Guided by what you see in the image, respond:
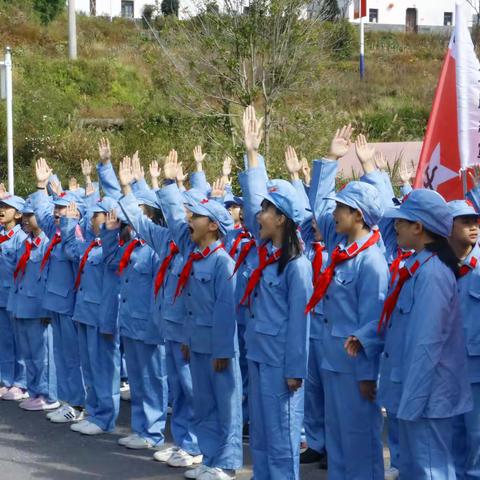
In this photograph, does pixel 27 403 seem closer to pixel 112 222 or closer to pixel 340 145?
pixel 112 222

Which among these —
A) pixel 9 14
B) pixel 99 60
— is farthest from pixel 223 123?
pixel 9 14

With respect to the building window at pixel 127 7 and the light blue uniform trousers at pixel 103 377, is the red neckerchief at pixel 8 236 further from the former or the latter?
the building window at pixel 127 7

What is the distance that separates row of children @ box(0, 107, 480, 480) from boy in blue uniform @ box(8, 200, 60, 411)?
17 mm

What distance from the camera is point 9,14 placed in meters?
35.8

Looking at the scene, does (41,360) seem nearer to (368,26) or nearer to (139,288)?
(139,288)

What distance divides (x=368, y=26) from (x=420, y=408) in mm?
44443

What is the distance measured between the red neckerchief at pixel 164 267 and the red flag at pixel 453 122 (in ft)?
6.68

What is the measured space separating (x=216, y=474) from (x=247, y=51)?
9.55 m

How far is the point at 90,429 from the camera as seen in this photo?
852 centimetres

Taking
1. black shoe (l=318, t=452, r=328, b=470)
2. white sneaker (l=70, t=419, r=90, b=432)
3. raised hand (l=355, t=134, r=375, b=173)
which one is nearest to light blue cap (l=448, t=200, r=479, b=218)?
raised hand (l=355, t=134, r=375, b=173)

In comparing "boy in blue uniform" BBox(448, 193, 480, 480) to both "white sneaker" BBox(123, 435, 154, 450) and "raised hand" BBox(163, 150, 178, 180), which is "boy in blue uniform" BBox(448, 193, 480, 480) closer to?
"raised hand" BBox(163, 150, 178, 180)

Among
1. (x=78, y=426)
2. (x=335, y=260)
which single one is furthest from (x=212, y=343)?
(x=78, y=426)

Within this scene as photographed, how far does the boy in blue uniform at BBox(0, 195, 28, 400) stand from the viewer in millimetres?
9961

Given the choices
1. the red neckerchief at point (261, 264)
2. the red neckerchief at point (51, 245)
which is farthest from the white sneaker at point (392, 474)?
the red neckerchief at point (51, 245)
